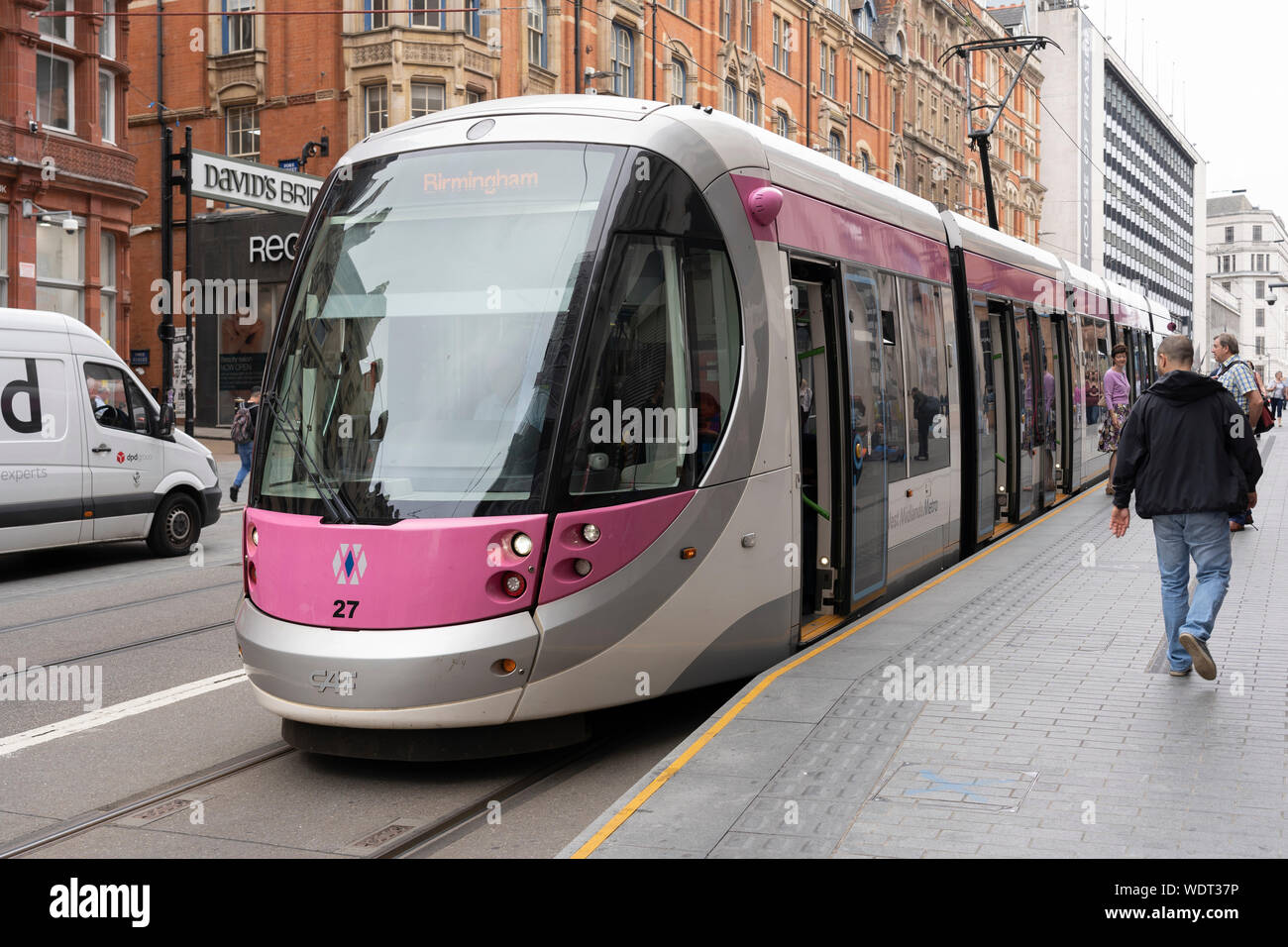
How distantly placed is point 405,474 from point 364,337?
776 mm

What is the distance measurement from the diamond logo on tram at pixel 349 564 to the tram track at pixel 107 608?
17.6ft

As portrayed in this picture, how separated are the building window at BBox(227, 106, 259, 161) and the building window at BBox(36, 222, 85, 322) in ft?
29.7

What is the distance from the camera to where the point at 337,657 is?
577cm

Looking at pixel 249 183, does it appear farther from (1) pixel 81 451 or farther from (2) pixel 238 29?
(2) pixel 238 29

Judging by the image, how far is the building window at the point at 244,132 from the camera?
117ft

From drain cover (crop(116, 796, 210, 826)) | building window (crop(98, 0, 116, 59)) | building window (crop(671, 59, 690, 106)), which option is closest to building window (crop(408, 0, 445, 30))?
building window (crop(98, 0, 116, 59))

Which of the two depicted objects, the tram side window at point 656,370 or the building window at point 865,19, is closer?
the tram side window at point 656,370

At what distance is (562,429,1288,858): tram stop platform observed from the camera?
4.59 metres

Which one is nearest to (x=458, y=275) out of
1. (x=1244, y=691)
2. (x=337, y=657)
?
(x=337, y=657)

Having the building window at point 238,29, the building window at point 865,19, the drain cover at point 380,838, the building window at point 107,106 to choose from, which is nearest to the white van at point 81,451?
the drain cover at point 380,838

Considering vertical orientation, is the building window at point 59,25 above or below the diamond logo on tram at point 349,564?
above

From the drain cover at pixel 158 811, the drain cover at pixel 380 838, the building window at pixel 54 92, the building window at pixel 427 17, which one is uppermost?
the building window at pixel 427 17

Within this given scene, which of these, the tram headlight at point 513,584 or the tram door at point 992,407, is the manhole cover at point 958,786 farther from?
the tram door at point 992,407
